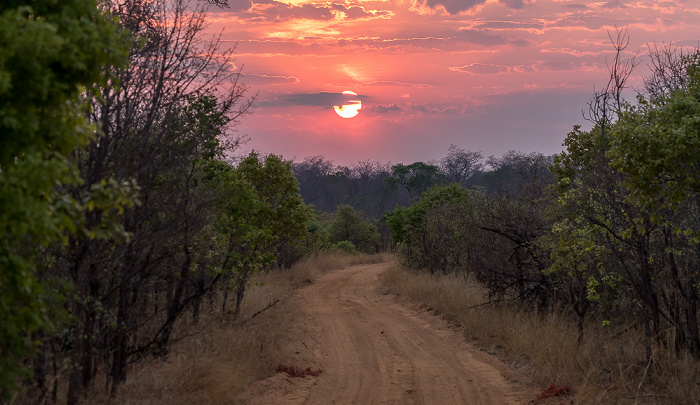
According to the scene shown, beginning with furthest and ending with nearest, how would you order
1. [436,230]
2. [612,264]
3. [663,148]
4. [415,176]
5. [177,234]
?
[415,176] < [436,230] < [612,264] < [177,234] < [663,148]

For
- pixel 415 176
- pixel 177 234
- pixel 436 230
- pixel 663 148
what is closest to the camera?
pixel 663 148

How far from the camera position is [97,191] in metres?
4.32

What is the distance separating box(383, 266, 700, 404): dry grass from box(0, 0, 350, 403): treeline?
535cm

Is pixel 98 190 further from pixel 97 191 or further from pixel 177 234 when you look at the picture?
pixel 177 234

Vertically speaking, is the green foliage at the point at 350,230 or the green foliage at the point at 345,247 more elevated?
the green foliage at the point at 350,230

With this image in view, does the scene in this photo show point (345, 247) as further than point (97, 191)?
Yes

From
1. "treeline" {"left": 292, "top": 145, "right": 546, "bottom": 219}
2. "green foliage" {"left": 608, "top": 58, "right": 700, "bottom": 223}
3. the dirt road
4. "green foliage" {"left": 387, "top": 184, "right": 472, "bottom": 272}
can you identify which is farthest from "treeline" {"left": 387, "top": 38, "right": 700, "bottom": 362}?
"treeline" {"left": 292, "top": 145, "right": 546, "bottom": 219}

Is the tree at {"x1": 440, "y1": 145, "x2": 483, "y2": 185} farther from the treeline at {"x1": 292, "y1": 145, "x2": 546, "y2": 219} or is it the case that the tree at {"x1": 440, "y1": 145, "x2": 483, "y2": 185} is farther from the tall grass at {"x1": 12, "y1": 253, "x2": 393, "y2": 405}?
the tall grass at {"x1": 12, "y1": 253, "x2": 393, "y2": 405}

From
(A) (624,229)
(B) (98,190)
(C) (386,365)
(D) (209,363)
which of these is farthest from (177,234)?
(A) (624,229)

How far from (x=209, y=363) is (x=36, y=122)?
17.7ft

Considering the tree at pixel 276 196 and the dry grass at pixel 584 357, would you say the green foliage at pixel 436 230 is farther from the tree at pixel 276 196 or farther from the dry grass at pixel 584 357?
the dry grass at pixel 584 357

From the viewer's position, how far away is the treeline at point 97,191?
11.8 ft

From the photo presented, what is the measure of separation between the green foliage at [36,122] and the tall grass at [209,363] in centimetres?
267

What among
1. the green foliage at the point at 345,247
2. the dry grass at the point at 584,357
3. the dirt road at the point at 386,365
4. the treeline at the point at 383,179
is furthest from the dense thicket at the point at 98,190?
the treeline at the point at 383,179
